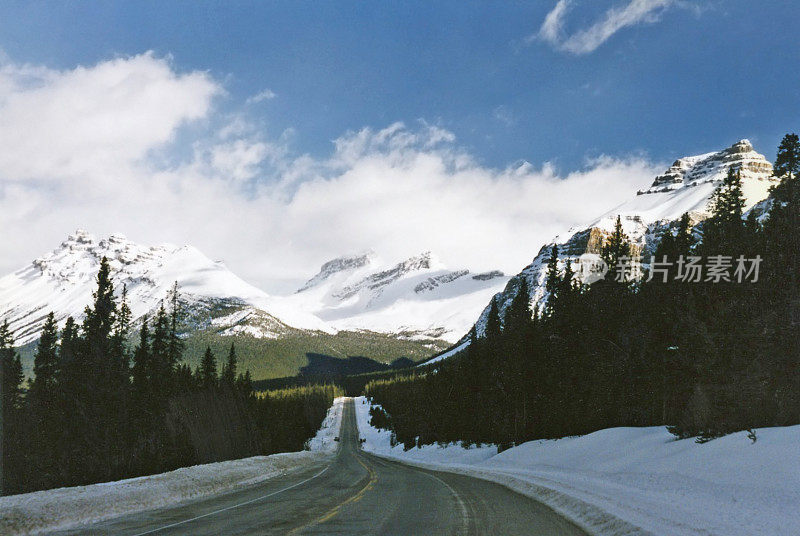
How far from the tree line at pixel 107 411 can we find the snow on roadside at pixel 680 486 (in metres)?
31.3

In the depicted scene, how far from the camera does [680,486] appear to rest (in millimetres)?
15945

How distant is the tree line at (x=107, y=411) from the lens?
4178 cm

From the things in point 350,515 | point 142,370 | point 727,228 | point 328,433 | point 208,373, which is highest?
point 727,228

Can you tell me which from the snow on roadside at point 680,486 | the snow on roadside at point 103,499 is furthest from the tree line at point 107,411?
the snow on roadside at point 680,486

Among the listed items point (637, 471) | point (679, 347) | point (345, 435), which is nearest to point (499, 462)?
point (679, 347)

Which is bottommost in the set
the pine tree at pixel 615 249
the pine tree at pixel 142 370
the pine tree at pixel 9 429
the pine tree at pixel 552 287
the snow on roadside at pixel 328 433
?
the snow on roadside at pixel 328 433

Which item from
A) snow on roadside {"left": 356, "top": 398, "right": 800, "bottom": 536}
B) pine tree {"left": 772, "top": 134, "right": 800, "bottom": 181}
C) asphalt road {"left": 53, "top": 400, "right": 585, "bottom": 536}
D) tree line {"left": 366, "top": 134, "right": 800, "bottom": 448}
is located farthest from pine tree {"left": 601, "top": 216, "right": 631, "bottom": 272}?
asphalt road {"left": 53, "top": 400, "right": 585, "bottom": 536}

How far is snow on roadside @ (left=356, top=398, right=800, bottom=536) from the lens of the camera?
10641 millimetres

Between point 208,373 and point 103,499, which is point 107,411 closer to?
point 208,373

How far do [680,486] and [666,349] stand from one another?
849 inches

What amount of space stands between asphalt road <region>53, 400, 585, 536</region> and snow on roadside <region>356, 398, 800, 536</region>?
1230mm

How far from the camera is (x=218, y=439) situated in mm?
53781

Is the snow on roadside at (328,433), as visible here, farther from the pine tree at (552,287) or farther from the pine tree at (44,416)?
the pine tree at (552,287)

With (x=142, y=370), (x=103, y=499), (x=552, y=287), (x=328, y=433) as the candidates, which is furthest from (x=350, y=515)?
(x=328, y=433)
